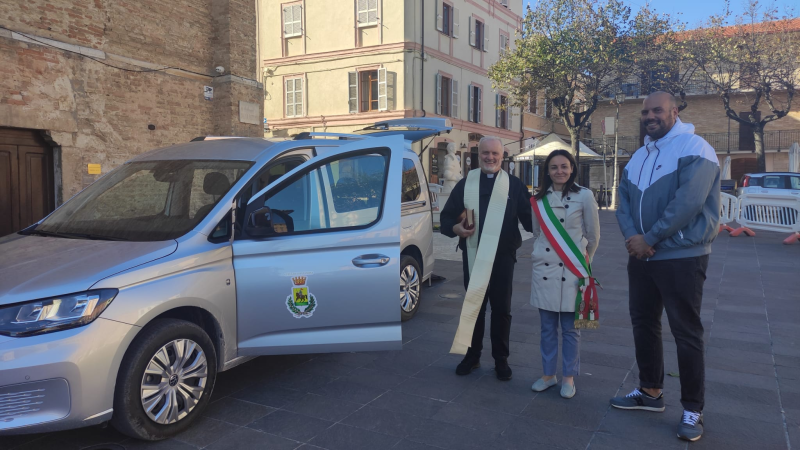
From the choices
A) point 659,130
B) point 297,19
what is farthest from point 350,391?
point 297,19

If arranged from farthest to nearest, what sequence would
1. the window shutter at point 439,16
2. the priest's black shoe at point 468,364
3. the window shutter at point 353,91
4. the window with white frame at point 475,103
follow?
the window with white frame at point 475,103, the window shutter at point 439,16, the window shutter at point 353,91, the priest's black shoe at point 468,364

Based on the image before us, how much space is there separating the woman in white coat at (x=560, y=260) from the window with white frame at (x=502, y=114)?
27320 mm

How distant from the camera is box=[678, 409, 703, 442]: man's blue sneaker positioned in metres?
3.36

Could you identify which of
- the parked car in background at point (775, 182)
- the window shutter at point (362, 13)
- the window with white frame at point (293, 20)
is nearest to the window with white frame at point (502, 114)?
the window shutter at point (362, 13)

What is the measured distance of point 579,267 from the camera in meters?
3.95

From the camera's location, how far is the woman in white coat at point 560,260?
3975 millimetres

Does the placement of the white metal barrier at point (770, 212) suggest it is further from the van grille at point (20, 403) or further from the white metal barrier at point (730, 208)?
the van grille at point (20, 403)

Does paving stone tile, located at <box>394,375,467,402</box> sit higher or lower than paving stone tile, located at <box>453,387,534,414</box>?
higher

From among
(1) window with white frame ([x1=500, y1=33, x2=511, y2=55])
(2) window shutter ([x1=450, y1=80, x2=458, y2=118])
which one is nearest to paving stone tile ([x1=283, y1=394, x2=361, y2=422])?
(2) window shutter ([x1=450, y1=80, x2=458, y2=118])

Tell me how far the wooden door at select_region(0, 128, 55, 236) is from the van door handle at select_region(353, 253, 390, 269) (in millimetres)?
6918

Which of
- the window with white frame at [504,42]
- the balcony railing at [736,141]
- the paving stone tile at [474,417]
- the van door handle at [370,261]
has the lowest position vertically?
the paving stone tile at [474,417]

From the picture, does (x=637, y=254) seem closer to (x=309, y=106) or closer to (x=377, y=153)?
(x=377, y=153)

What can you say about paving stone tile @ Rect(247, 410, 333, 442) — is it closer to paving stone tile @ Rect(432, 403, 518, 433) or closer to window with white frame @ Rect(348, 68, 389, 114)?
paving stone tile @ Rect(432, 403, 518, 433)

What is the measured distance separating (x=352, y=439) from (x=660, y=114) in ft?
8.99
